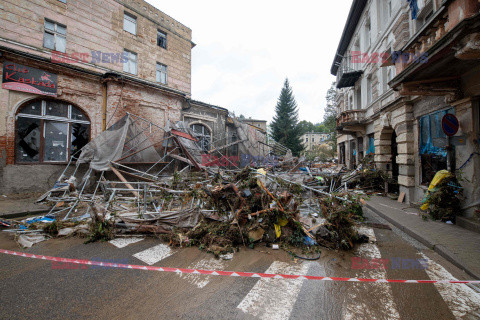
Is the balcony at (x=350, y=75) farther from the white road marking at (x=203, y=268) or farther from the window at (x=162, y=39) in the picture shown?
the white road marking at (x=203, y=268)

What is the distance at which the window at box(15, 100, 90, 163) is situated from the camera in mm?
8555

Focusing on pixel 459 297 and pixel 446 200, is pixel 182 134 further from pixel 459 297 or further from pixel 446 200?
pixel 446 200

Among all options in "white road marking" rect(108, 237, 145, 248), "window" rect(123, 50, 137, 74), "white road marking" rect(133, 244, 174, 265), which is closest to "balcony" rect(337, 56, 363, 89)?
"window" rect(123, 50, 137, 74)

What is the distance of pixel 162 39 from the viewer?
15.7 metres

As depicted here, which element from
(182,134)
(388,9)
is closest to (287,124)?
(388,9)

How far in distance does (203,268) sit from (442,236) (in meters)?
5.72

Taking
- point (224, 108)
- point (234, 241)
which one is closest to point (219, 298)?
point (234, 241)

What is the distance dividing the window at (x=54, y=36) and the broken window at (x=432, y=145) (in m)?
17.9

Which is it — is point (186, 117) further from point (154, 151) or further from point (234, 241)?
point (234, 241)

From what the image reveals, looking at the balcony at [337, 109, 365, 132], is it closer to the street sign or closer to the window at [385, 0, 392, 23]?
the window at [385, 0, 392, 23]

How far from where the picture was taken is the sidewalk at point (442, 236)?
12.0 feet

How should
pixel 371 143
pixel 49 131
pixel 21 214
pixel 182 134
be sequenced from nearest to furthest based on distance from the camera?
pixel 21 214, pixel 49 131, pixel 182 134, pixel 371 143

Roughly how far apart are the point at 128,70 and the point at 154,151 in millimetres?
7365

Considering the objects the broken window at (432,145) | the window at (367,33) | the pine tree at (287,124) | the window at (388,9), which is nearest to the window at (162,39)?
the window at (367,33)
